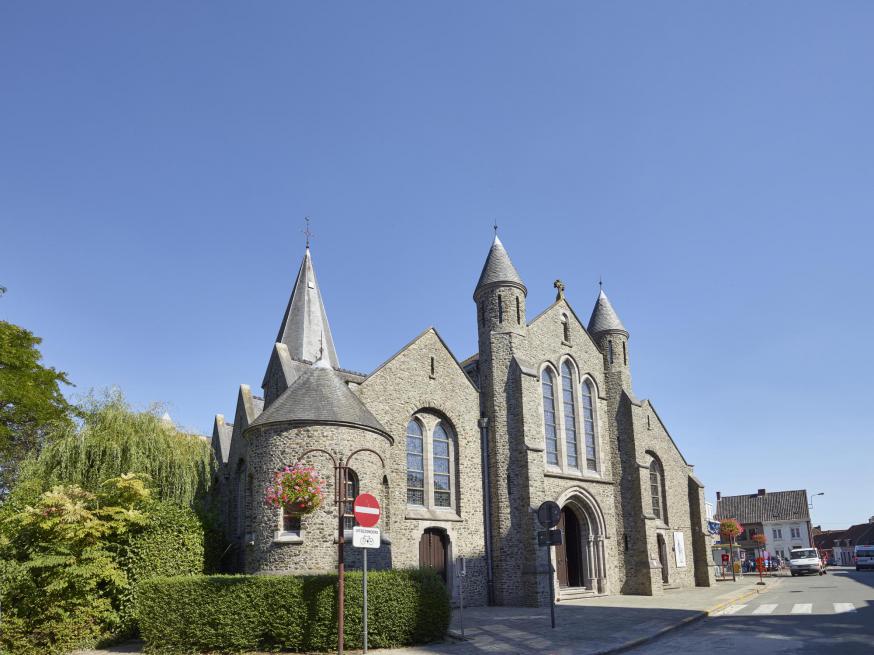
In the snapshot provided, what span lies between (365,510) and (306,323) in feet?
55.2

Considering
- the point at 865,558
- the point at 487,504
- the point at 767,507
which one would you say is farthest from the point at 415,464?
the point at 767,507

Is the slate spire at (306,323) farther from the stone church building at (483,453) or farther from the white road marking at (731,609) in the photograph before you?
the white road marking at (731,609)

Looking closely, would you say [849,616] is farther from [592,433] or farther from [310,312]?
[310,312]

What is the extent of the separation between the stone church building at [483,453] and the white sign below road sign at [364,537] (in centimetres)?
522

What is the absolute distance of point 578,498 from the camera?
80.7 feet

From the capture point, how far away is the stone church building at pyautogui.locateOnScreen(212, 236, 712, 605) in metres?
16.3

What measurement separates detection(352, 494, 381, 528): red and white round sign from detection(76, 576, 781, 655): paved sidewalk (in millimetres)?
2712

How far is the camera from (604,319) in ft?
93.7

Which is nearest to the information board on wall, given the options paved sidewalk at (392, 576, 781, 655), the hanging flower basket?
paved sidewalk at (392, 576, 781, 655)

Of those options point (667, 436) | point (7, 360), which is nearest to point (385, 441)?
point (7, 360)

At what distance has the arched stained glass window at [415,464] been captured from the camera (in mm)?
20266

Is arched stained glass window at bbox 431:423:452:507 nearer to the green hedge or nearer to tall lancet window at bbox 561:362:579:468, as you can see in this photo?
tall lancet window at bbox 561:362:579:468

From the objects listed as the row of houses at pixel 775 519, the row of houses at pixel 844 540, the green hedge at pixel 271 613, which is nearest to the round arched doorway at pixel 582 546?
the green hedge at pixel 271 613

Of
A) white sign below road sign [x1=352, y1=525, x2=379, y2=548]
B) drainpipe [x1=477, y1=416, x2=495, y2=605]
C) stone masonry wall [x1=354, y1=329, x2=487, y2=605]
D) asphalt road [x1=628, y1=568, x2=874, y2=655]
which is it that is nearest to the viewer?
white sign below road sign [x1=352, y1=525, x2=379, y2=548]
